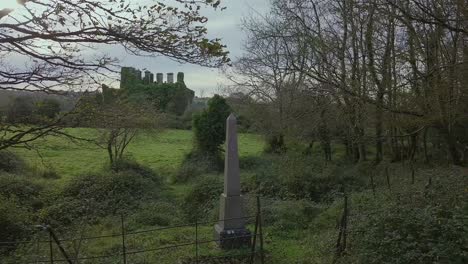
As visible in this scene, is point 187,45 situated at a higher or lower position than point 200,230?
higher

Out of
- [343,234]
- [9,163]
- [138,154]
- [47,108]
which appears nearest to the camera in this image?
[47,108]

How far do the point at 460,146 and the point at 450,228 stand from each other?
11654 millimetres

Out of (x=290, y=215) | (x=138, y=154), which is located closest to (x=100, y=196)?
(x=290, y=215)

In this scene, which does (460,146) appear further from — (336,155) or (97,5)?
(97,5)

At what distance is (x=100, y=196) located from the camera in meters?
16.7

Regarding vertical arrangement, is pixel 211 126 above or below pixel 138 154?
above

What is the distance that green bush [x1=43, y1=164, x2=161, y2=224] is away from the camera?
14352mm

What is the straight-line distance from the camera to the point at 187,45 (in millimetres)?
5570

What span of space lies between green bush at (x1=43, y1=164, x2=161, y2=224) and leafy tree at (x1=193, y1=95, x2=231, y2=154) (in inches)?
189

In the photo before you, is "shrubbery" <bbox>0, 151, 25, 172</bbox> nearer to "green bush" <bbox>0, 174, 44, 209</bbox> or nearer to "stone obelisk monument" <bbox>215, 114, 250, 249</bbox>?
"green bush" <bbox>0, 174, 44, 209</bbox>

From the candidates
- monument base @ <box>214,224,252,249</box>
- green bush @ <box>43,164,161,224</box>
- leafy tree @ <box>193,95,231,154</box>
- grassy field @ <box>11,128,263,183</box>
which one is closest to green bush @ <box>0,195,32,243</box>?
green bush @ <box>43,164,161,224</box>

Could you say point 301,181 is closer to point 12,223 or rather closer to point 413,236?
point 12,223

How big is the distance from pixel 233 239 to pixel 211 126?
45.8 ft

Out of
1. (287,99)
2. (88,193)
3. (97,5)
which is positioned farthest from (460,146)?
(97,5)
